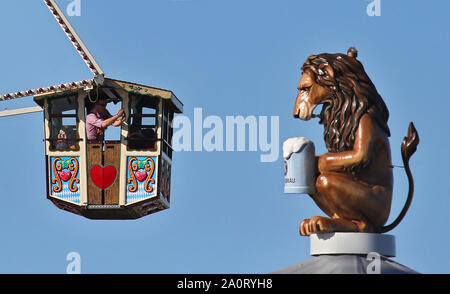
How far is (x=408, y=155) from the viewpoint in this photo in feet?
64.6

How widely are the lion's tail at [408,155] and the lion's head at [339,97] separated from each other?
367 millimetres

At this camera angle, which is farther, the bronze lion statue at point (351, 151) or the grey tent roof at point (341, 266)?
the bronze lion statue at point (351, 151)

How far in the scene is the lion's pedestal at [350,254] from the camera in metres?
18.8

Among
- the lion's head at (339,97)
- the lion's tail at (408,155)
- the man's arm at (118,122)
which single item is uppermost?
the man's arm at (118,122)

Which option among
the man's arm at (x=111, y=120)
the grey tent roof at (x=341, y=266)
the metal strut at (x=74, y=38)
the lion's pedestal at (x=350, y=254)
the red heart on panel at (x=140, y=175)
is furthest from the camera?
the metal strut at (x=74, y=38)

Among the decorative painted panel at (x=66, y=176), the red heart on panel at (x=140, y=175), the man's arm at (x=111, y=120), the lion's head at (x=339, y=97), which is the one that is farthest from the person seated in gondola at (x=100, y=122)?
the lion's head at (x=339, y=97)

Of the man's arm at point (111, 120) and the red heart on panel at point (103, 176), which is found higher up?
the man's arm at point (111, 120)

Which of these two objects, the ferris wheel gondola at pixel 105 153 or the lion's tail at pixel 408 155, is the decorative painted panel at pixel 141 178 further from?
the lion's tail at pixel 408 155

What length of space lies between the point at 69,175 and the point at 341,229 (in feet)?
36.4

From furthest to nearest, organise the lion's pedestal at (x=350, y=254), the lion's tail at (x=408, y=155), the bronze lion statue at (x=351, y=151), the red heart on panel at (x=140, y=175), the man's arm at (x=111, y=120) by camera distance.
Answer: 1. the man's arm at (x=111, y=120)
2. the red heart on panel at (x=140, y=175)
3. the lion's tail at (x=408, y=155)
4. the bronze lion statue at (x=351, y=151)
5. the lion's pedestal at (x=350, y=254)

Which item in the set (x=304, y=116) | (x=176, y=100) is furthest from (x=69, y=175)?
(x=304, y=116)
